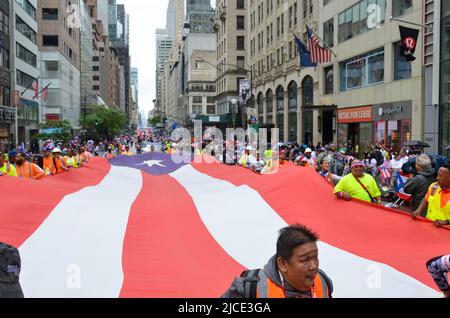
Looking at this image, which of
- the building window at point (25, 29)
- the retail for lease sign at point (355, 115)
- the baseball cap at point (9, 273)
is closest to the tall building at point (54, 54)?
the building window at point (25, 29)

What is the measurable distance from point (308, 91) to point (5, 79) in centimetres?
2941

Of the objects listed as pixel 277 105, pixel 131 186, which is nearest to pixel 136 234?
pixel 131 186

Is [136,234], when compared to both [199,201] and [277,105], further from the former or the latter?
[277,105]

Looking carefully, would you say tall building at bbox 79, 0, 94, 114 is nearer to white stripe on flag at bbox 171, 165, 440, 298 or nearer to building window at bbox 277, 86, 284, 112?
building window at bbox 277, 86, 284, 112

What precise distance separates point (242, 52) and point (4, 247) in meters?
79.8

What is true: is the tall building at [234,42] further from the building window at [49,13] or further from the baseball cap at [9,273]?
the baseball cap at [9,273]

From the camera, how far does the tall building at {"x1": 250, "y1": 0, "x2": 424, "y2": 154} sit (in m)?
28.1

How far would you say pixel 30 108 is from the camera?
5934 cm

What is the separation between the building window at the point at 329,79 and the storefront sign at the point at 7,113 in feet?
97.4

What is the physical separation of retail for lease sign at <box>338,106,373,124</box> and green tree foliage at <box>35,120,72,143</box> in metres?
31.3

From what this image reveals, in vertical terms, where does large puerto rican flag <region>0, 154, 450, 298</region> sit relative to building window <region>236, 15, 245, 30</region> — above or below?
below

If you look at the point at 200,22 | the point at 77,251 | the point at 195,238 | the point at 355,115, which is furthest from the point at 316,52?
the point at 200,22

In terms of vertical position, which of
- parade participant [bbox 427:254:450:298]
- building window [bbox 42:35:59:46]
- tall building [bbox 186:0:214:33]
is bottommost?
parade participant [bbox 427:254:450:298]

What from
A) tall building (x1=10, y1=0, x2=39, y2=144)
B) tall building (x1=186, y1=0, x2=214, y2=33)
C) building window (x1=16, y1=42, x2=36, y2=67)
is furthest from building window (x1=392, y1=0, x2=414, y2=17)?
tall building (x1=186, y1=0, x2=214, y2=33)
